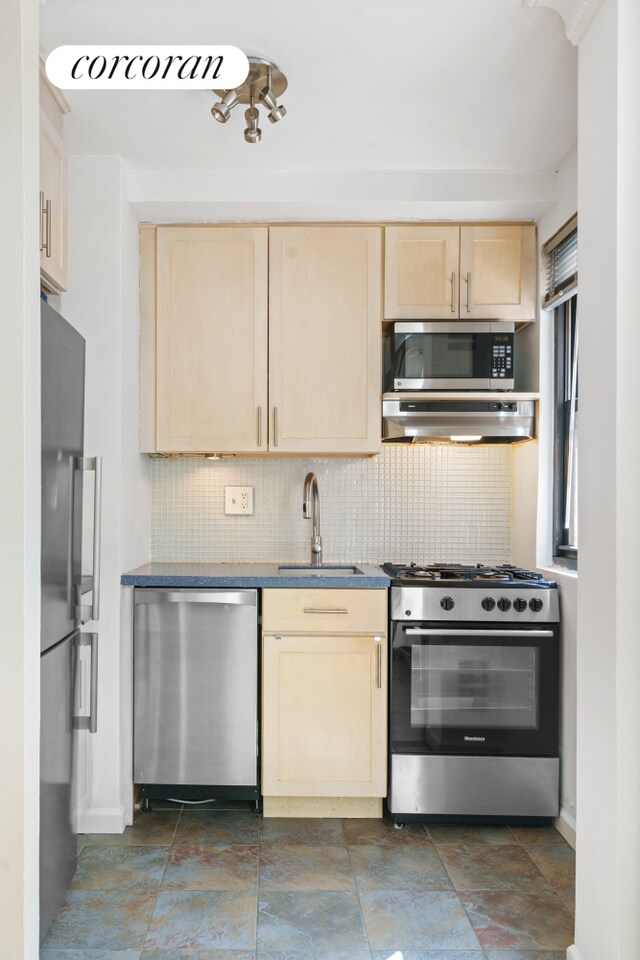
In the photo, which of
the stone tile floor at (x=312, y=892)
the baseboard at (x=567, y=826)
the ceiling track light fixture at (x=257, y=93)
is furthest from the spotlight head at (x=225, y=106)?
the baseboard at (x=567, y=826)

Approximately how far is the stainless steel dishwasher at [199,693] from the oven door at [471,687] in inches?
22.3

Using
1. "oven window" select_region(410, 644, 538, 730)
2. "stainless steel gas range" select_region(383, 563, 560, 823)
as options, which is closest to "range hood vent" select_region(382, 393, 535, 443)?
"stainless steel gas range" select_region(383, 563, 560, 823)

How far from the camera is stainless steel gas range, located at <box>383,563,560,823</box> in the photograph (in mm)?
2695

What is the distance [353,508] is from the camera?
3.37m

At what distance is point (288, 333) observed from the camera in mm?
3020

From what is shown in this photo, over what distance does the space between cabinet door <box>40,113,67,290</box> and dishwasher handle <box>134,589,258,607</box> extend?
1.18 metres

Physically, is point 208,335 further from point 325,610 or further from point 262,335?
point 325,610

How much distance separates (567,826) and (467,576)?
96 cm

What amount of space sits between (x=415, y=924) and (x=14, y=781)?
4.06 ft

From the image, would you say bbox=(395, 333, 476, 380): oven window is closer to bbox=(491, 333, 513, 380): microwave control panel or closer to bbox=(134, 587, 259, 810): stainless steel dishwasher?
bbox=(491, 333, 513, 380): microwave control panel

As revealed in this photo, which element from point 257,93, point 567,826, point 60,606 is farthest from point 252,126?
point 567,826

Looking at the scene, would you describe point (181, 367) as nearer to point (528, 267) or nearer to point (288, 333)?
point (288, 333)

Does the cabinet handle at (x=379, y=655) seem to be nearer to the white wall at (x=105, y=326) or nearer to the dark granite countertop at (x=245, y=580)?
the dark granite countertop at (x=245, y=580)

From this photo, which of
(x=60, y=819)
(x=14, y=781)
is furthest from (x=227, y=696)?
(x=14, y=781)
